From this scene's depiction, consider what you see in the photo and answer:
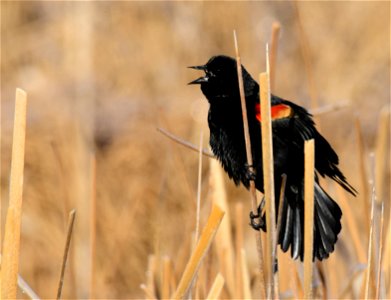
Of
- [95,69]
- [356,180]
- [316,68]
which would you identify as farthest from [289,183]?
[316,68]

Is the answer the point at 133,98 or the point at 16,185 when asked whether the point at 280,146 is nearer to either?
the point at 16,185

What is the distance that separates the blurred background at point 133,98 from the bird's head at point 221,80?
1.66 m

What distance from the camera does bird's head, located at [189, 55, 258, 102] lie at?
89.6 inches

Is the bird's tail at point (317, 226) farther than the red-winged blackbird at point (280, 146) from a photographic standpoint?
No

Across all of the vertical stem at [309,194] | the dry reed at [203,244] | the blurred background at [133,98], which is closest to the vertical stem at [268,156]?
the vertical stem at [309,194]

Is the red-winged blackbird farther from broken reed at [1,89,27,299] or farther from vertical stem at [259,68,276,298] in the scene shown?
broken reed at [1,89,27,299]

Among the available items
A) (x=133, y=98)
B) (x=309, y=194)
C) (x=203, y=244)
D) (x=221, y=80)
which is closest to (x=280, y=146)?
(x=221, y=80)

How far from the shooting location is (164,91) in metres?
5.09

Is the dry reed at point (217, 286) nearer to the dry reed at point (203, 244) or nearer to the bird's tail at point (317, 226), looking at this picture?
the dry reed at point (203, 244)

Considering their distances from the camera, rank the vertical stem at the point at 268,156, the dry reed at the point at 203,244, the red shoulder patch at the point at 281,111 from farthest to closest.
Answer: the red shoulder patch at the point at 281,111
the vertical stem at the point at 268,156
the dry reed at the point at 203,244

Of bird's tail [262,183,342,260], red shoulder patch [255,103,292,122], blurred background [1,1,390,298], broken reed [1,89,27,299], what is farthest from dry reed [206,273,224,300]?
blurred background [1,1,390,298]

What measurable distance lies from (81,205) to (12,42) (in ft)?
4.52

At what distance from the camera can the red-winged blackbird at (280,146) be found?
6.64 feet

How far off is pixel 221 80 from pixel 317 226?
1.77 ft
